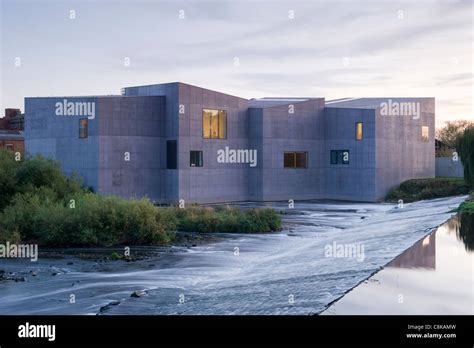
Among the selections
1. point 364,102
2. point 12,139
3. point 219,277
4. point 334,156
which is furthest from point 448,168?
point 12,139

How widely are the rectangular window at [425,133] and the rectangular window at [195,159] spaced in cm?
1734

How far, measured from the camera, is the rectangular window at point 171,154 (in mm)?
40781

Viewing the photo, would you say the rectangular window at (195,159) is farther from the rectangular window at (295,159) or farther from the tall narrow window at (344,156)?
the tall narrow window at (344,156)

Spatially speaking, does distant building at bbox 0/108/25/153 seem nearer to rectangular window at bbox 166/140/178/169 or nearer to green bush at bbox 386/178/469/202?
rectangular window at bbox 166/140/178/169

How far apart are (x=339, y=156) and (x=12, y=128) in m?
47.5

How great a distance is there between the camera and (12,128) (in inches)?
3098

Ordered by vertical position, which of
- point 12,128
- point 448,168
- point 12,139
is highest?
point 12,128

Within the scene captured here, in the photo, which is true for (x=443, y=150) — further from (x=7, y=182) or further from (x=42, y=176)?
(x=7, y=182)

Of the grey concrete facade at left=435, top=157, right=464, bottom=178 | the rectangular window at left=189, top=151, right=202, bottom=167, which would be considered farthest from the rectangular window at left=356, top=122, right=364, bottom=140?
the rectangular window at left=189, top=151, right=202, bottom=167

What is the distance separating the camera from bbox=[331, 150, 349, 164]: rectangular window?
4588 centimetres
